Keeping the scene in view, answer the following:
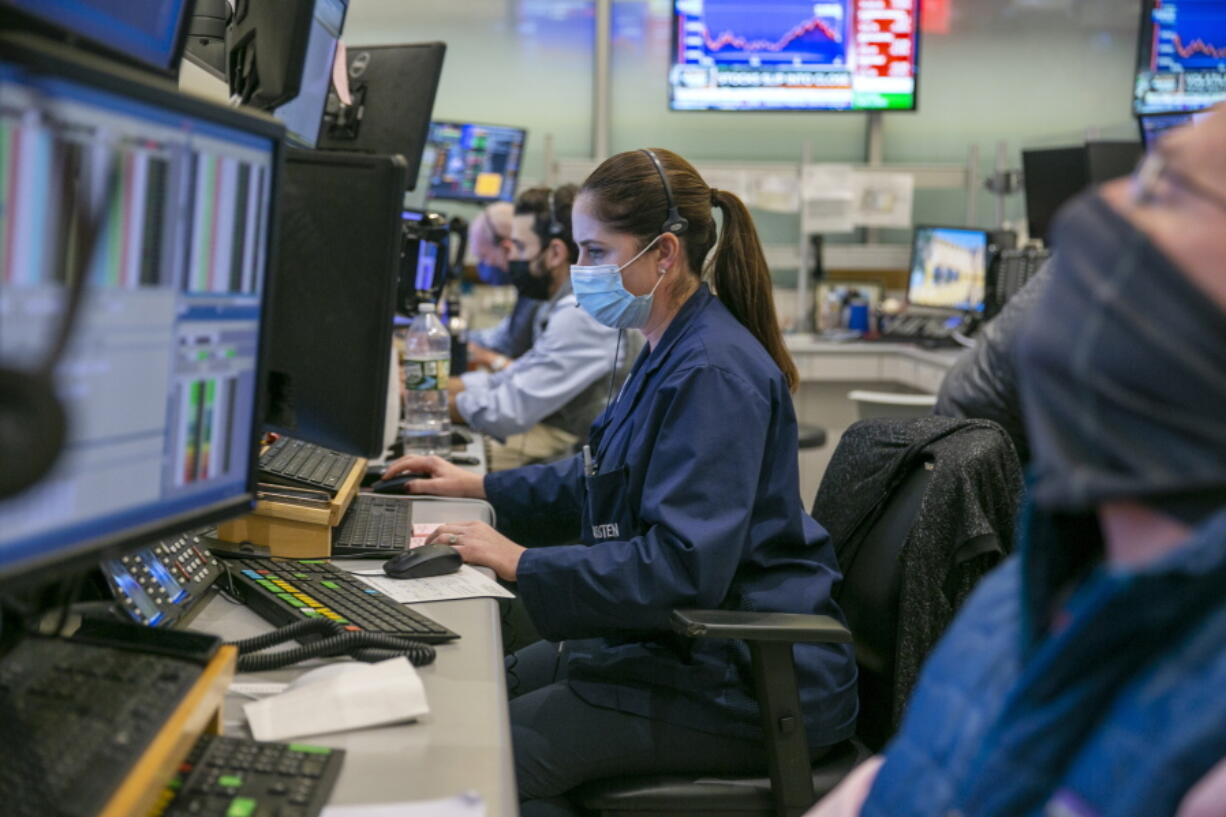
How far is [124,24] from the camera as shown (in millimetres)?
1004

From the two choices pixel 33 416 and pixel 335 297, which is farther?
pixel 335 297

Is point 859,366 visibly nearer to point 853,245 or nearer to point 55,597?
point 853,245

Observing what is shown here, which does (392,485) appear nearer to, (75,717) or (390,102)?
(390,102)

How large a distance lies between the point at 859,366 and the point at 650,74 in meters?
1.86

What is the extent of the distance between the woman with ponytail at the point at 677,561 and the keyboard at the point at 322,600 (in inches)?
9.0

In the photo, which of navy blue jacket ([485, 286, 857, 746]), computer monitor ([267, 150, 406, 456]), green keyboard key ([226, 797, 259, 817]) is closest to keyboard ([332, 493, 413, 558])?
navy blue jacket ([485, 286, 857, 746])

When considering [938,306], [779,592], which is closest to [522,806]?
[779,592]

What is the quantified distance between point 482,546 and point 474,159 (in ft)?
11.8

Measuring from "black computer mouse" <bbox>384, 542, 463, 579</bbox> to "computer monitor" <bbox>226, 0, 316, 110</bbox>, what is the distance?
60cm

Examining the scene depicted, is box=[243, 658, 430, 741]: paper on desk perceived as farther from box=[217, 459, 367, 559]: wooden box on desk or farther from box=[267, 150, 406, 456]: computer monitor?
box=[217, 459, 367, 559]: wooden box on desk

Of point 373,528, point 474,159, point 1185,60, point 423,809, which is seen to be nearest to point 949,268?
point 1185,60

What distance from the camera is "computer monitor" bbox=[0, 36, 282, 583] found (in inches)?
27.5

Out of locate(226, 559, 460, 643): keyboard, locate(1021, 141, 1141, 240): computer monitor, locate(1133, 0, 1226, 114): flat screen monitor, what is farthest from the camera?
locate(1133, 0, 1226, 114): flat screen monitor

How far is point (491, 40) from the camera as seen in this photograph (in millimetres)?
5602
